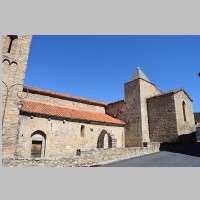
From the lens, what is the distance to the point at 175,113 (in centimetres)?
1683

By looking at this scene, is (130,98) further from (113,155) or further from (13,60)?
(13,60)

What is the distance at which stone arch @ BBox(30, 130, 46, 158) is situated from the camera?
1309 cm

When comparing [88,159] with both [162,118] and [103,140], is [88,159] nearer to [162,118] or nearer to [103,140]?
[103,140]

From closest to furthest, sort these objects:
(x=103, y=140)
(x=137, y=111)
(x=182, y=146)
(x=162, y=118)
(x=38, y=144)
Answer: (x=38, y=144), (x=182, y=146), (x=162, y=118), (x=137, y=111), (x=103, y=140)

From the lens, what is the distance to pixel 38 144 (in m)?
13.4

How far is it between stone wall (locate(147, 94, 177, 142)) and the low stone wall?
8.40ft

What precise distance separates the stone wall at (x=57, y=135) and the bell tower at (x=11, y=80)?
1.93 m

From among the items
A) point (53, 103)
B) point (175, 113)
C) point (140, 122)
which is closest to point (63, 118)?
point (53, 103)

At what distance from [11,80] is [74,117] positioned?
20.8 feet

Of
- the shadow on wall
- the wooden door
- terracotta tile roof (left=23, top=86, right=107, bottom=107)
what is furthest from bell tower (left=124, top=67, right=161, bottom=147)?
the wooden door

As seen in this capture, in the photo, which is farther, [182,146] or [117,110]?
[117,110]

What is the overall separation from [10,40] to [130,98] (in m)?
13.4

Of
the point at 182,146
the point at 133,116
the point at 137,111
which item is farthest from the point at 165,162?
the point at 133,116

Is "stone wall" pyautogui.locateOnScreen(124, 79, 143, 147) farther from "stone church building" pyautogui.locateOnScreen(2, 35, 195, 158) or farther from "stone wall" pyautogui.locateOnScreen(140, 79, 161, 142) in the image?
"stone wall" pyautogui.locateOnScreen(140, 79, 161, 142)
